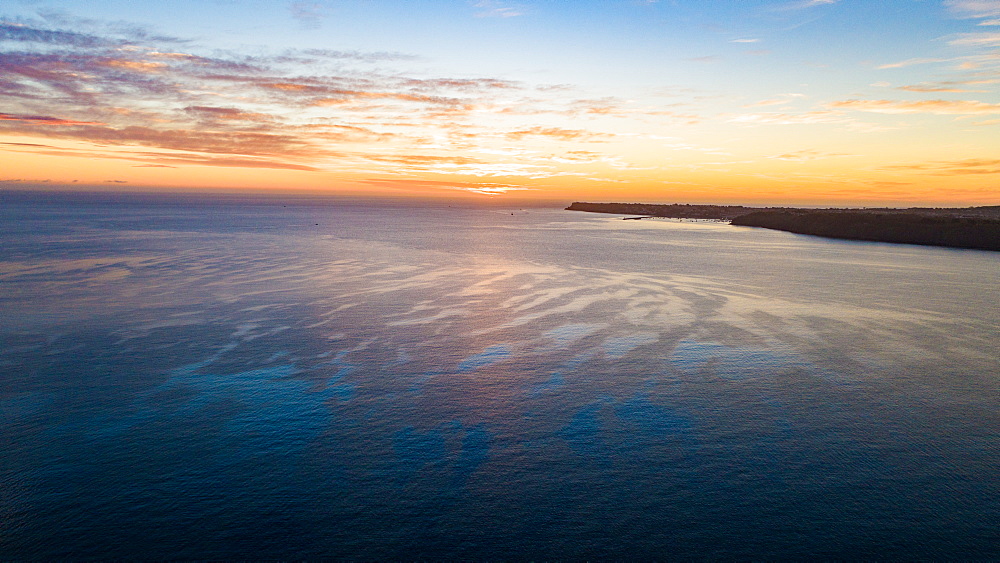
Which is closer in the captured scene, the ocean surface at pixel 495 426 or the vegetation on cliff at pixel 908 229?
the ocean surface at pixel 495 426

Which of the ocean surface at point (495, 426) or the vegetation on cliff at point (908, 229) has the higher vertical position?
the vegetation on cliff at point (908, 229)

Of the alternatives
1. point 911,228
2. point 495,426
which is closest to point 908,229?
point 911,228

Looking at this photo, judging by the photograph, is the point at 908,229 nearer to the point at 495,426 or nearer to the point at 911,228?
the point at 911,228

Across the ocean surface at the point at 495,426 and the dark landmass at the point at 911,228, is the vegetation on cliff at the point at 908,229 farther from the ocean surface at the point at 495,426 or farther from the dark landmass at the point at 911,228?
the ocean surface at the point at 495,426

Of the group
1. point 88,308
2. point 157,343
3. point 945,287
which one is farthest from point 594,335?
point 945,287

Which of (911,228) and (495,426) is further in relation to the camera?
(911,228)

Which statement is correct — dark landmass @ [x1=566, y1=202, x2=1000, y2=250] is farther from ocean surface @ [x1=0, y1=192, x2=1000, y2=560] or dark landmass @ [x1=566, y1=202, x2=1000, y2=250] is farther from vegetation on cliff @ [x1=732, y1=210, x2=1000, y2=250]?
ocean surface @ [x1=0, y1=192, x2=1000, y2=560]

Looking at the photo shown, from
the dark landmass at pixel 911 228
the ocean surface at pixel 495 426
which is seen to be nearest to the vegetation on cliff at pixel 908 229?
the dark landmass at pixel 911 228

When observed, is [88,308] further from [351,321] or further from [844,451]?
[844,451]
